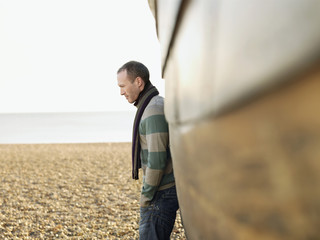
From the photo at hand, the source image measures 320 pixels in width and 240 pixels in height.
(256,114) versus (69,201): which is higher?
(256,114)

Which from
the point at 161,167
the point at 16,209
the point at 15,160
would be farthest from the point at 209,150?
the point at 15,160

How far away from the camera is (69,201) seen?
6.88m

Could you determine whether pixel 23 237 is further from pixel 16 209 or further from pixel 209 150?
pixel 209 150

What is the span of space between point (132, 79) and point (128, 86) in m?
0.05

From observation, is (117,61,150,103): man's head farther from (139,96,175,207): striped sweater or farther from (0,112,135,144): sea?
(0,112,135,144): sea

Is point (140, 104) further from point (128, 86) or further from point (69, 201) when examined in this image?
point (69, 201)

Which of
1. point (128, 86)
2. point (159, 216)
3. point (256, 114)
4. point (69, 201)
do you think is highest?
point (128, 86)

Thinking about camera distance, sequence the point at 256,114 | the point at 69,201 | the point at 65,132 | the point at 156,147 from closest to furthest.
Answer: the point at 256,114 → the point at 156,147 → the point at 69,201 → the point at 65,132

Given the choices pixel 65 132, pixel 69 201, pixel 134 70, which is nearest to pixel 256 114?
pixel 134 70

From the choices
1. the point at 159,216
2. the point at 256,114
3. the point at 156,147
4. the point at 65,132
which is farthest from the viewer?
the point at 65,132

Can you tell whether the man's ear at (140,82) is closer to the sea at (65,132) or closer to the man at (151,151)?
the man at (151,151)

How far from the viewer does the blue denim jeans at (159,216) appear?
2107mm

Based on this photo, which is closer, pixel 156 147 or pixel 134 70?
pixel 156 147

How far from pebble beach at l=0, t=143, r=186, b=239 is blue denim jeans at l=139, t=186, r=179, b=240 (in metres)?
2.98
